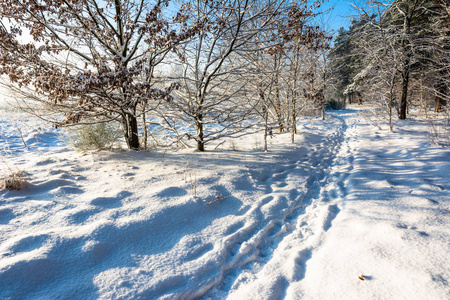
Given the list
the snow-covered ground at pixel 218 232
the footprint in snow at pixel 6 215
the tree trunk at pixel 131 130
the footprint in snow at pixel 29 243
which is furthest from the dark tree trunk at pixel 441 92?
the footprint in snow at pixel 6 215

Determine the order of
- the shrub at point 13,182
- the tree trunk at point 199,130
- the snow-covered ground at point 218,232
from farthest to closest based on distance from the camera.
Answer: the tree trunk at point 199,130 → the shrub at point 13,182 → the snow-covered ground at point 218,232

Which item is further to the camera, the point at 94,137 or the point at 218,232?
the point at 94,137

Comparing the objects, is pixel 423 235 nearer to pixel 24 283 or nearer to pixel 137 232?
pixel 137 232

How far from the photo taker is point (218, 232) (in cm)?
246

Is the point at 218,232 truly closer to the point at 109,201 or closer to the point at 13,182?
the point at 109,201

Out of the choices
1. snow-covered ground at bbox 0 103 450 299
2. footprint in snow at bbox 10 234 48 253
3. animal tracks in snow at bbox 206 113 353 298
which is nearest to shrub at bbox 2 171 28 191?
snow-covered ground at bbox 0 103 450 299

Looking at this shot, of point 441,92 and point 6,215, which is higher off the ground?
point 441,92

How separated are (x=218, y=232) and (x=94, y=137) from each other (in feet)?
13.2

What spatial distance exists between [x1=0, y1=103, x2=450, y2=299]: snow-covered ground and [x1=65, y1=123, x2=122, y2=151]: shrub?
61cm

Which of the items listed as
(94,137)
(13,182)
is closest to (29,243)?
(13,182)

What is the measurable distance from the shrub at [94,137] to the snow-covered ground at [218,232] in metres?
0.61

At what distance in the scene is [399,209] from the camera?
9.13 feet

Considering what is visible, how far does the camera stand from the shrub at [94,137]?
4.82 m

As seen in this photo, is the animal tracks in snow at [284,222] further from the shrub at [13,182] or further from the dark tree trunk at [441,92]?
the dark tree trunk at [441,92]
